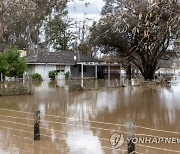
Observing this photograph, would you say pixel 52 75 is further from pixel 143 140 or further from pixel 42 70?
pixel 143 140

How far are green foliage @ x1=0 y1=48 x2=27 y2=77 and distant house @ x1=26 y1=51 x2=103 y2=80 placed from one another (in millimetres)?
15070

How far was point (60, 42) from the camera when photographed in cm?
5725

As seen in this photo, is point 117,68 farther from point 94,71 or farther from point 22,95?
point 22,95

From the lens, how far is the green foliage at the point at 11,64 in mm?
25278

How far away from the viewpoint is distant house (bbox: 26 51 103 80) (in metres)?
42.3

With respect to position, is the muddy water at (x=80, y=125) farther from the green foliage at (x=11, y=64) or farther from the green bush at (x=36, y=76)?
the green bush at (x=36, y=76)

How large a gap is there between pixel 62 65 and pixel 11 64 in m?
17.9

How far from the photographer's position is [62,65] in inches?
1724

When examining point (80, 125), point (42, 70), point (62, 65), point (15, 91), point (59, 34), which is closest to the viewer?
point (80, 125)

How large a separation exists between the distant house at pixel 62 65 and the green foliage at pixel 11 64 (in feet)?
49.4

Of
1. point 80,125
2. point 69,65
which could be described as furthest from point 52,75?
point 80,125

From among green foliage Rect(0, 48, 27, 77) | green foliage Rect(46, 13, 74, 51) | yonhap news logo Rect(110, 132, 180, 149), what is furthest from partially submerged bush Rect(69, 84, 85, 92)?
green foliage Rect(46, 13, 74, 51)

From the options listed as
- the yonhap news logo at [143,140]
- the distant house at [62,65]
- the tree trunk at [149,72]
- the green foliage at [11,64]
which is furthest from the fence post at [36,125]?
the tree trunk at [149,72]

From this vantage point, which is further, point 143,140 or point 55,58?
point 55,58
